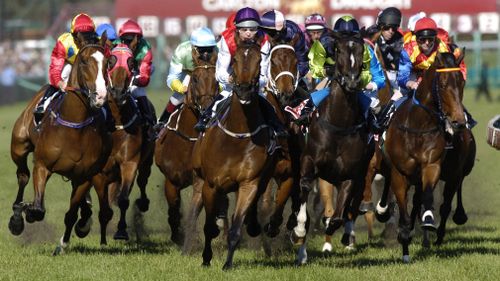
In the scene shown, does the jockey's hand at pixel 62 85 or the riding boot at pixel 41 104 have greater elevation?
the jockey's hand at pixel 62 85

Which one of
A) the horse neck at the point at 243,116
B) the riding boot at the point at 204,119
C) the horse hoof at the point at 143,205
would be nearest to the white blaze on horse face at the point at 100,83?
the riding boot at the point at 204,119

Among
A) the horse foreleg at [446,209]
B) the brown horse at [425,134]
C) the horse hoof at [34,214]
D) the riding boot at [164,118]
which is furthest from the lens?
the riding boot at [164,118]

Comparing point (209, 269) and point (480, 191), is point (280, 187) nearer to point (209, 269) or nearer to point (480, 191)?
point (209, 269)

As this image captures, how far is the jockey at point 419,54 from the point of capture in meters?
12.1

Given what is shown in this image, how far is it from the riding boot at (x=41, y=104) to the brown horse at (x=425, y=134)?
3.50m

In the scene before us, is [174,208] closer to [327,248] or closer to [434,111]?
[327,248]

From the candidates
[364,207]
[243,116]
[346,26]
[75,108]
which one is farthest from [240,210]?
[364,207]

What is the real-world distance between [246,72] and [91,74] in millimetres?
1871

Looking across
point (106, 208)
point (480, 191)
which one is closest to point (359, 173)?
point (106, 208)

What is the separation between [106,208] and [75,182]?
0.99 meters

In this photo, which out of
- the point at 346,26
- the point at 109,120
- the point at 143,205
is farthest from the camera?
the point at 143,205

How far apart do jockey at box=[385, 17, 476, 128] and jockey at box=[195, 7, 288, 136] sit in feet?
5.85

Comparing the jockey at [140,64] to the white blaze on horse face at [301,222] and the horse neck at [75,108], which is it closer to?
the horse neck at [75,108]

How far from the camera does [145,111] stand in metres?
13.8
